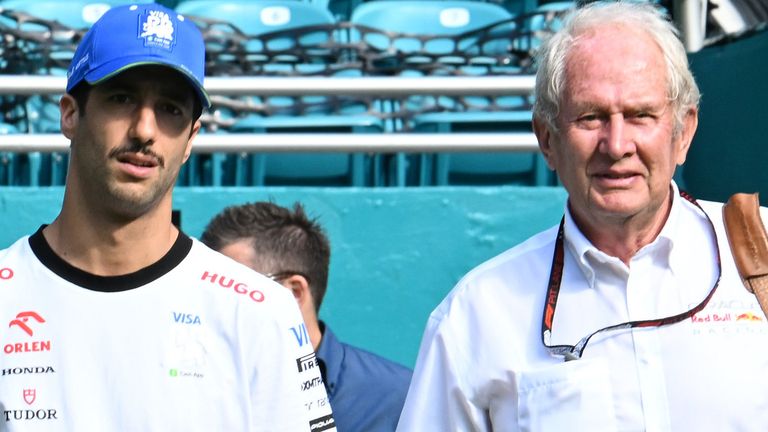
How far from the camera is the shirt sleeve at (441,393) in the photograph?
96.4 inches

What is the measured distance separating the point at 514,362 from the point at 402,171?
3234mm

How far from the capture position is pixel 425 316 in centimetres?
491

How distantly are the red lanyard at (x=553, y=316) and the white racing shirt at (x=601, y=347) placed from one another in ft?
0.03

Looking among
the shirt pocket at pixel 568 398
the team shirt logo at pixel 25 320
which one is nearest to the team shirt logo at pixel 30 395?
the team shirt logo at pixel 25 320

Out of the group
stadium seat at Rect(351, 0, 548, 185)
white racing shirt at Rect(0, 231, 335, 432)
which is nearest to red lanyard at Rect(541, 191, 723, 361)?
white racing shirt at Rect(0, 231, 335, 432)

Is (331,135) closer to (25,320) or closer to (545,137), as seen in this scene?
(545,137)

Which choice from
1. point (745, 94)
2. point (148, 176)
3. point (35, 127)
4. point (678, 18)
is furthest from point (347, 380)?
point (35, 127)

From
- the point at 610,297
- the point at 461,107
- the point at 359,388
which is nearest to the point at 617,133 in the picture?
the point at 610,297

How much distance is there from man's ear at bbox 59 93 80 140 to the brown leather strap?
1.31 meters

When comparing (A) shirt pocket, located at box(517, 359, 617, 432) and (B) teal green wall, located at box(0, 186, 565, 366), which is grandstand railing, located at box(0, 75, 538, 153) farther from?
(A) shirt pocket, located at box(517, 359, 617, 432)

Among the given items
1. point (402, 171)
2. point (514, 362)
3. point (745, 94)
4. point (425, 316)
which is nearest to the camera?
point (514, 362)

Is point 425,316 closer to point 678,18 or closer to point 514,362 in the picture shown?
point 678,18

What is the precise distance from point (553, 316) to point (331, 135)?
243 cm

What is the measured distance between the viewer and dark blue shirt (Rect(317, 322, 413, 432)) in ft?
11.5
